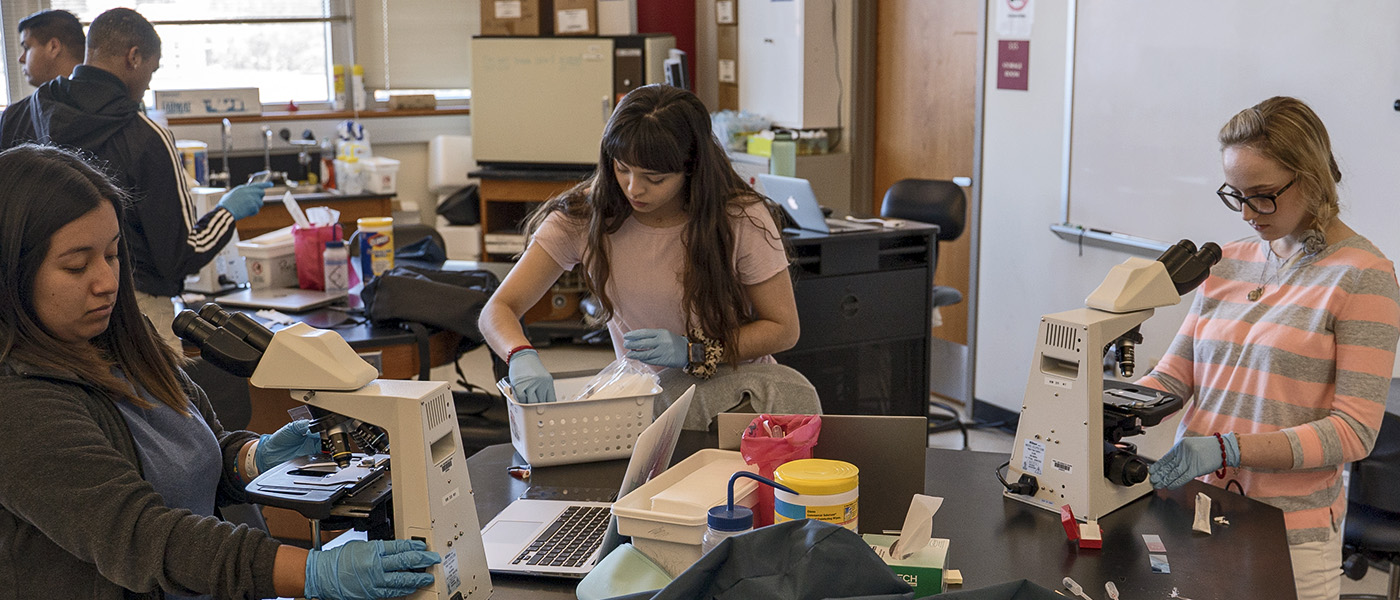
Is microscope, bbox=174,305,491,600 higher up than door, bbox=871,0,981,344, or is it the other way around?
door, bbox=871,0,981,344

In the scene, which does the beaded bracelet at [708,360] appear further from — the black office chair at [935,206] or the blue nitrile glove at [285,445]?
the black office chair at [935,206]

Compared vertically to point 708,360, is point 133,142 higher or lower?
higher

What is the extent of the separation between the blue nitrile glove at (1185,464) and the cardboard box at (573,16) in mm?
4274

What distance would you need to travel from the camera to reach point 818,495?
1.36m

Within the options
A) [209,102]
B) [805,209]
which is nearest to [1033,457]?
[805,209]

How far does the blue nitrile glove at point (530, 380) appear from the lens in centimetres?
193

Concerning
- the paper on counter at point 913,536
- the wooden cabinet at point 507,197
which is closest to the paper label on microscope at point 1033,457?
the paper on counter at point 913,536

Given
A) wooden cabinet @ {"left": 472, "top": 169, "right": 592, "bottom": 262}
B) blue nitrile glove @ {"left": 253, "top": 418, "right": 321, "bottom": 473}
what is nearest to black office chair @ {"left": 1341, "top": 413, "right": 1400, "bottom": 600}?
blue nitrile glove @ {"left": 253, "top": 418, "right": 321, "bottom": 473}

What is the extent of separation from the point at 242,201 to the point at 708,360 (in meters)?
1.65

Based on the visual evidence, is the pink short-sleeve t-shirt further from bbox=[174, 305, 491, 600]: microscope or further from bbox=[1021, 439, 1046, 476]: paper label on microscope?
bbox=[174, 305, 491, 600]: microscope

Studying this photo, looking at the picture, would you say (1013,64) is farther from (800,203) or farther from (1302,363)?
(1302,363)

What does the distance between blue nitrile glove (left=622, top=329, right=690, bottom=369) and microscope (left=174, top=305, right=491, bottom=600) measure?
0.75m

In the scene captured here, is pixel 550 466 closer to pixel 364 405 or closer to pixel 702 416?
pixel 702 416

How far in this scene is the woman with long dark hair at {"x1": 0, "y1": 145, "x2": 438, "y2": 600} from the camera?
121 centimetres
